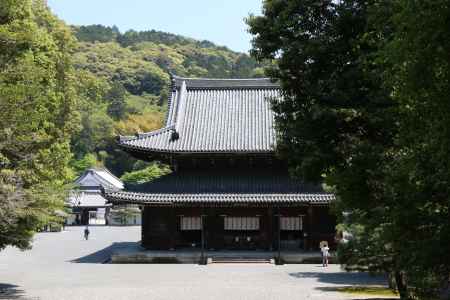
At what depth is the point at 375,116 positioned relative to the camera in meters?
13.3

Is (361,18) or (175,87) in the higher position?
(175,87)

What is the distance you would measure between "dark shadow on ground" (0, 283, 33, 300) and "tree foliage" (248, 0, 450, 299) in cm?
974

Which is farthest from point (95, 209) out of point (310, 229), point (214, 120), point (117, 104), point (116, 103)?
point (116, 103)

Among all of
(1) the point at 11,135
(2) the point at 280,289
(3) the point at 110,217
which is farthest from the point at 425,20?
(3) the point at 110,217

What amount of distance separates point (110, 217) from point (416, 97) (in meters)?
75.3

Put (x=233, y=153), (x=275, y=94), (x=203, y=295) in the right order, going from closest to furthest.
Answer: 1. (x=203, y=295)
2. (x=233, y=153)
3. (x=275, y=94)

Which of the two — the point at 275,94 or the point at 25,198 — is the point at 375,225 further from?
the point at 275,94

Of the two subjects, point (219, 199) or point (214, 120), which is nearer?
point (219, 199)

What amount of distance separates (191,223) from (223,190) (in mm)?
2882

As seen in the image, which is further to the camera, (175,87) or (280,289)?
(175,87)

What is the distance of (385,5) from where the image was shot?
12.3 meters

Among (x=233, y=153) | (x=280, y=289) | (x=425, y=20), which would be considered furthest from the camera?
(x=233, y=153)

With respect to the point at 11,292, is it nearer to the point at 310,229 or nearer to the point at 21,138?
the point at 21,138

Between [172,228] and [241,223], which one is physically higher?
[241,223]
